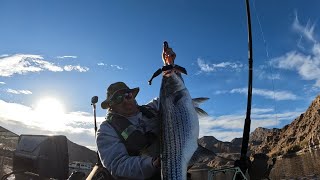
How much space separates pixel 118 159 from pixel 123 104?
1.25 metres

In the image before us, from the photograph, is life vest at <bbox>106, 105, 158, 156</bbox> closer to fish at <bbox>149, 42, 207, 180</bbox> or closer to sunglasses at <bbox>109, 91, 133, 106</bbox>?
sunglasses at <bbox>109, 91, 133, 106</bbox>

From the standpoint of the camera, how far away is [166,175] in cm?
446

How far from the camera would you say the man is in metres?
6.26

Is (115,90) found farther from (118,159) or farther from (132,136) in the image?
(118,159)

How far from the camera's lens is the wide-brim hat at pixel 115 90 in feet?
24.6

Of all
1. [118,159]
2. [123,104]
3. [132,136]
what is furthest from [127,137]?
[123,104]

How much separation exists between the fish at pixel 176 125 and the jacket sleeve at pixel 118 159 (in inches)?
55.7

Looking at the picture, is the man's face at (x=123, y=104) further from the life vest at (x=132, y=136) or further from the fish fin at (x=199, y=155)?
the fish fin at (x=199, y=155)

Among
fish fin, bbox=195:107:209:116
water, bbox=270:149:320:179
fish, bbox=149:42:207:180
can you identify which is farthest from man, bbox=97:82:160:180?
water, bbox=270:149:320:179

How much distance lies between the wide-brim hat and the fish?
2697 mm

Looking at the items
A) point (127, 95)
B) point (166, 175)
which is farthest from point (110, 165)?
point (166, 175)

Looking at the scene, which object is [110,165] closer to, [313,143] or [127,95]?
[127,95]

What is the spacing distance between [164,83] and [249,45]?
17.3 ft

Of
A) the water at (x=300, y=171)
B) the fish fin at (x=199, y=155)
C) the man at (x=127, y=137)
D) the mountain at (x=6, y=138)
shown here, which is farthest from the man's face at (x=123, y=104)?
the water at (x=300, y=171)
